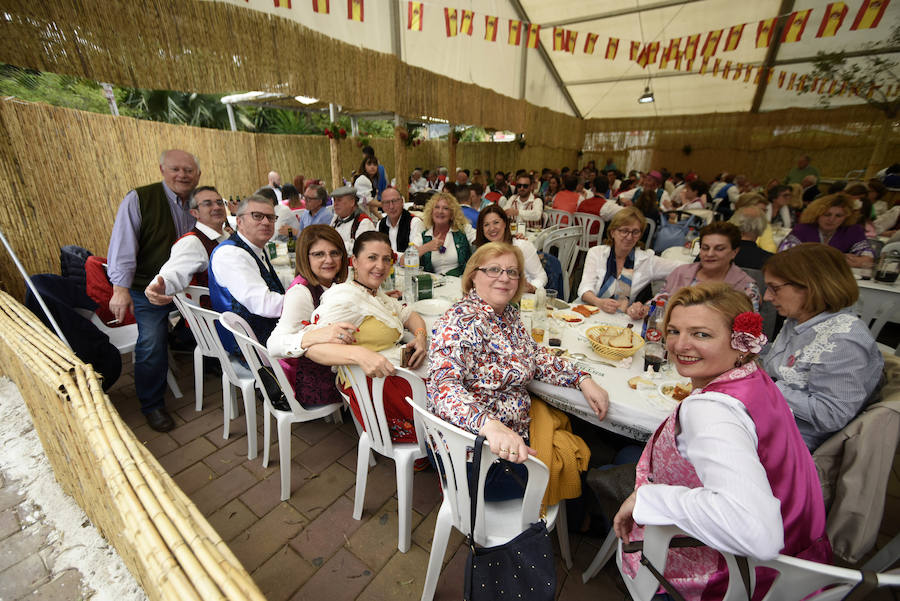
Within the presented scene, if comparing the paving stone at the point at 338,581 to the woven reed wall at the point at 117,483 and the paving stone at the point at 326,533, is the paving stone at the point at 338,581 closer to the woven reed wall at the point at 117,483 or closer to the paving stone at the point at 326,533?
the paving stone at the point at 326,533

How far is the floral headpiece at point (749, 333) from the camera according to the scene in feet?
3.59

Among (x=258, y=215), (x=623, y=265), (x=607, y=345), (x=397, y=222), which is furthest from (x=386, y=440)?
(x=397, y=222)

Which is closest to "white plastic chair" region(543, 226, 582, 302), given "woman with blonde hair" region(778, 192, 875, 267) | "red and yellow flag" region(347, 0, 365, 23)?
"woman with blonde hair" region(778, 192, 875, 267)

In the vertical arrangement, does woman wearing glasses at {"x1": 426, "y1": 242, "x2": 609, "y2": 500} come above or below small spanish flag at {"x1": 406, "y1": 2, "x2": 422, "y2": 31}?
below

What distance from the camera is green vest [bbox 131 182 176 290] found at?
2838mm

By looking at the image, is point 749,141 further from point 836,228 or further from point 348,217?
point 348,217

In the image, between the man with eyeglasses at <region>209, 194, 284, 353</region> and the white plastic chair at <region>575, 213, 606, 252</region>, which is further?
the white plastic chair at <region>575, 213, 606, 252</region>

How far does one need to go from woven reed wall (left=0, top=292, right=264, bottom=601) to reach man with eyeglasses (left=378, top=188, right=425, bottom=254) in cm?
303

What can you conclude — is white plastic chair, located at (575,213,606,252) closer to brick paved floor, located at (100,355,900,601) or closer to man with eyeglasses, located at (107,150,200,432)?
brick paved floor, located at (100,355,900,601)

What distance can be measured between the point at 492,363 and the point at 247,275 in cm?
175

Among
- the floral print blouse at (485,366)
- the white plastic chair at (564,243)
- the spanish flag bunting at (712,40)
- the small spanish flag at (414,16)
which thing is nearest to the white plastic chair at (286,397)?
the floral print blouse at (485,366)

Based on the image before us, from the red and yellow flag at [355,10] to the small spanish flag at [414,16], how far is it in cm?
95

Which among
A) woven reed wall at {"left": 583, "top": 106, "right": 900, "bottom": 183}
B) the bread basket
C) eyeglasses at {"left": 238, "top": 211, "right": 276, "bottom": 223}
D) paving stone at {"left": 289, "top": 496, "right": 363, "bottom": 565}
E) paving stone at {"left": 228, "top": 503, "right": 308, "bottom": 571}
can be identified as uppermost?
woven reed wall at {"left": 583, "top": 106, "right": 900, "bottom": 183}

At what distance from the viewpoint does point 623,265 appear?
3.03 meters
